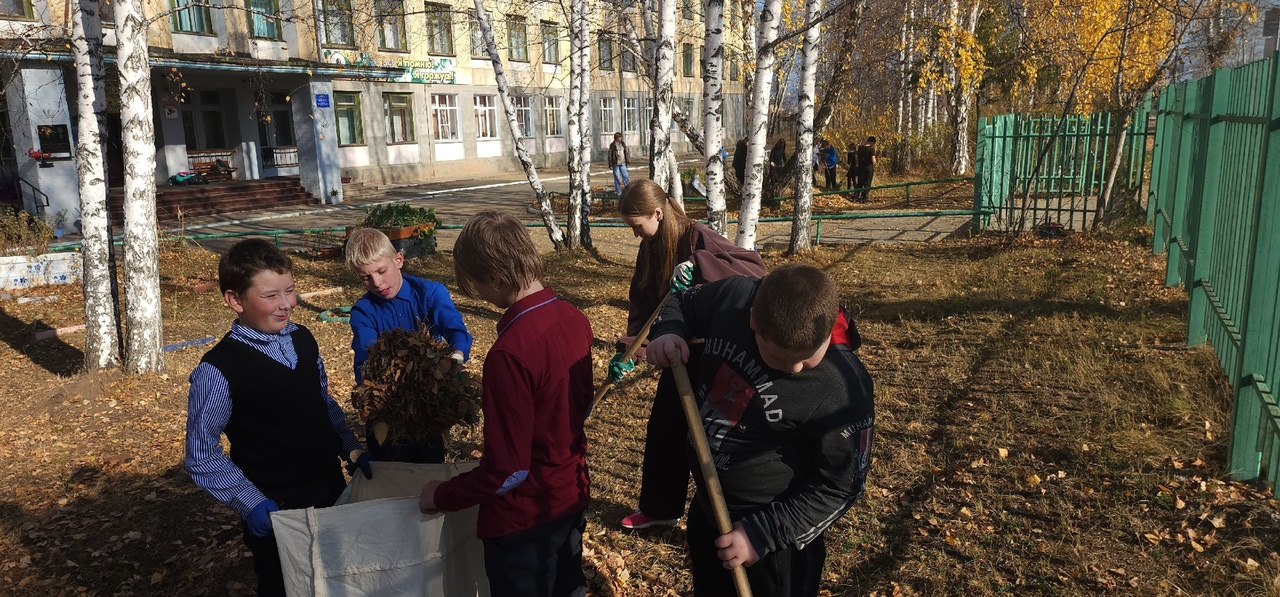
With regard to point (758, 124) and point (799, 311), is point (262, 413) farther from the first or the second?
point (758, 124)

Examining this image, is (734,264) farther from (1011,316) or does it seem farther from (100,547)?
(1011,316)

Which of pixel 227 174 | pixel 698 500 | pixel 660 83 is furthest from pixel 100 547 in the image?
pixel 227 174

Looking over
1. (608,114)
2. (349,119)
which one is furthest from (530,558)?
(608,114)

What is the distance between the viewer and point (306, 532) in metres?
2.21

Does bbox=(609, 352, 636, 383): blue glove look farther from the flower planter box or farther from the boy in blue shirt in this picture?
the flower planter box

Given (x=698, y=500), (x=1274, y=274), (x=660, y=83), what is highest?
(x=660, y=83)

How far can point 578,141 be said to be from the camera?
1229 cm

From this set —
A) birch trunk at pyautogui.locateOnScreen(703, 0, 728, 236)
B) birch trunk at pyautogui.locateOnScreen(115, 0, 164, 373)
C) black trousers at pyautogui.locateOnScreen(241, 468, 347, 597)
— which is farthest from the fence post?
birch trunk at pyautogui.locateOnScreen(115, 0, 164, 373)

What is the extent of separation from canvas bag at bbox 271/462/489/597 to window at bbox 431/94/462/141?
95.7ft

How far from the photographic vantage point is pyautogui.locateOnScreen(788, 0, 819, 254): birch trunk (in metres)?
10.4

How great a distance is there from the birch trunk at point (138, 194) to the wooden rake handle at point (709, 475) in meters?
5.69

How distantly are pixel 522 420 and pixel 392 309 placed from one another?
4.85ft

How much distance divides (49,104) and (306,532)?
18432mm

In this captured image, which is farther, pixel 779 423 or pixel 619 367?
pixel 619 367
